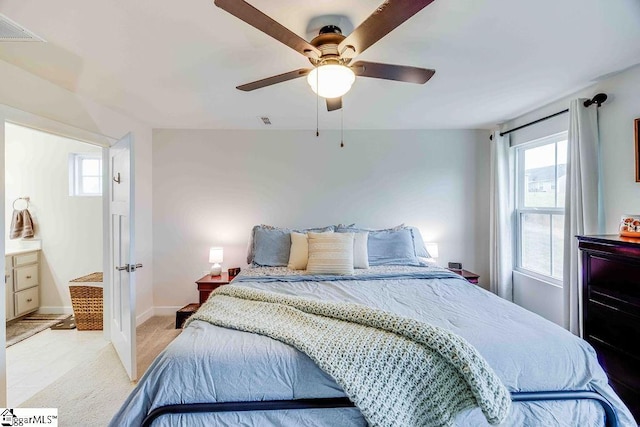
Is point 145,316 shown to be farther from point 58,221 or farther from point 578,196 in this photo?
point 578,196

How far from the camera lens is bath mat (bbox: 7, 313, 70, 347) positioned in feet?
9.30

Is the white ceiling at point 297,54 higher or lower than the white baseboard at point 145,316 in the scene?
higher

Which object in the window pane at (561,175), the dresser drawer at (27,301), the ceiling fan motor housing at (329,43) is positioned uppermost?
the ceiling fan motor housing at (329,43)

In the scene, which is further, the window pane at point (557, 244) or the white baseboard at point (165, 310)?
the white baseboard at point (165, 310)

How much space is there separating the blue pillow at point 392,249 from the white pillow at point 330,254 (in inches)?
14.7

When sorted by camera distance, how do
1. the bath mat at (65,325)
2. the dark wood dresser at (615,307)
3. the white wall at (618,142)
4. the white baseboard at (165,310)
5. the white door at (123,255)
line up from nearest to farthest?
the dark wood dresser at (615,307)
the white wall at (618,142)
the white door at (123,255)
the bath mat at (65,325)
the white baseboard at (165,310)

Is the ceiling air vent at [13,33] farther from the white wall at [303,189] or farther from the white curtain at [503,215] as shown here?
the white curtain at [503,215]

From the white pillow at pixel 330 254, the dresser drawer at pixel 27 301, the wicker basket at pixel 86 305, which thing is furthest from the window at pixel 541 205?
the dresser drawer at pixel 27 301

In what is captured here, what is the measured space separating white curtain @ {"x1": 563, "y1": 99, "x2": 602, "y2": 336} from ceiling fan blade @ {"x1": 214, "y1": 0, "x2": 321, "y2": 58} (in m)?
2.33

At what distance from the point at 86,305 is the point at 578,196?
16.0ft

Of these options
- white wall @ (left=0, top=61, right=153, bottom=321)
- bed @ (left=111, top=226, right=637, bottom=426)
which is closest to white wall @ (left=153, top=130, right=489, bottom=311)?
white wall @ (left=0, top=61, right=153, bottom=321)

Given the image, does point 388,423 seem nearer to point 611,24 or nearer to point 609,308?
point 609,308

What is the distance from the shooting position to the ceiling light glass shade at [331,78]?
146 centimetres

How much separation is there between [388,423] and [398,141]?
125 inches
